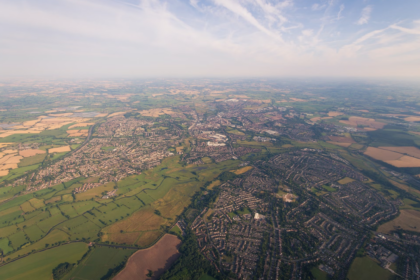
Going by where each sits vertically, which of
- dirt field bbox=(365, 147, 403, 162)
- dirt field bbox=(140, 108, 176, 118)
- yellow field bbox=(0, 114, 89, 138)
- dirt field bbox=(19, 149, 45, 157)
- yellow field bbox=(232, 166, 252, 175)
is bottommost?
dirt field bbox=(140, 108, 176, 118)

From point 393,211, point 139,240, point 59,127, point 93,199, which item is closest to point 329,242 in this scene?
point 393,211

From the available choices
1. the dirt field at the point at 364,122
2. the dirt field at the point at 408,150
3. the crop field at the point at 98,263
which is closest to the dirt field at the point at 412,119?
the dirt field at the point at 364,122

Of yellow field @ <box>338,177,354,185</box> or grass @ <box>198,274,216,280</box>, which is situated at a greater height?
grass @ <box>198,274,216,280</box>

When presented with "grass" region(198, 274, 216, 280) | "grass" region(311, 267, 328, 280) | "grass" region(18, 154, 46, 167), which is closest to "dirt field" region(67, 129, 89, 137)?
"grass" region(18, 154, 46, 167)

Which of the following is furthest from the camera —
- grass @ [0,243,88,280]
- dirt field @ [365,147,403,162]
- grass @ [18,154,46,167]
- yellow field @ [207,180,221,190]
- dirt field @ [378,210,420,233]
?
dirt field @ [365,147,403,162]

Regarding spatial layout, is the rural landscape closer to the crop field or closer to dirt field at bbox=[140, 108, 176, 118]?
the crop field

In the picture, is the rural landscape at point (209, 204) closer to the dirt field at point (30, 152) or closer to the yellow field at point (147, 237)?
the yellow field at point (147, 237)

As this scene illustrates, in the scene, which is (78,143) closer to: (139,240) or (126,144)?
(126,144)
